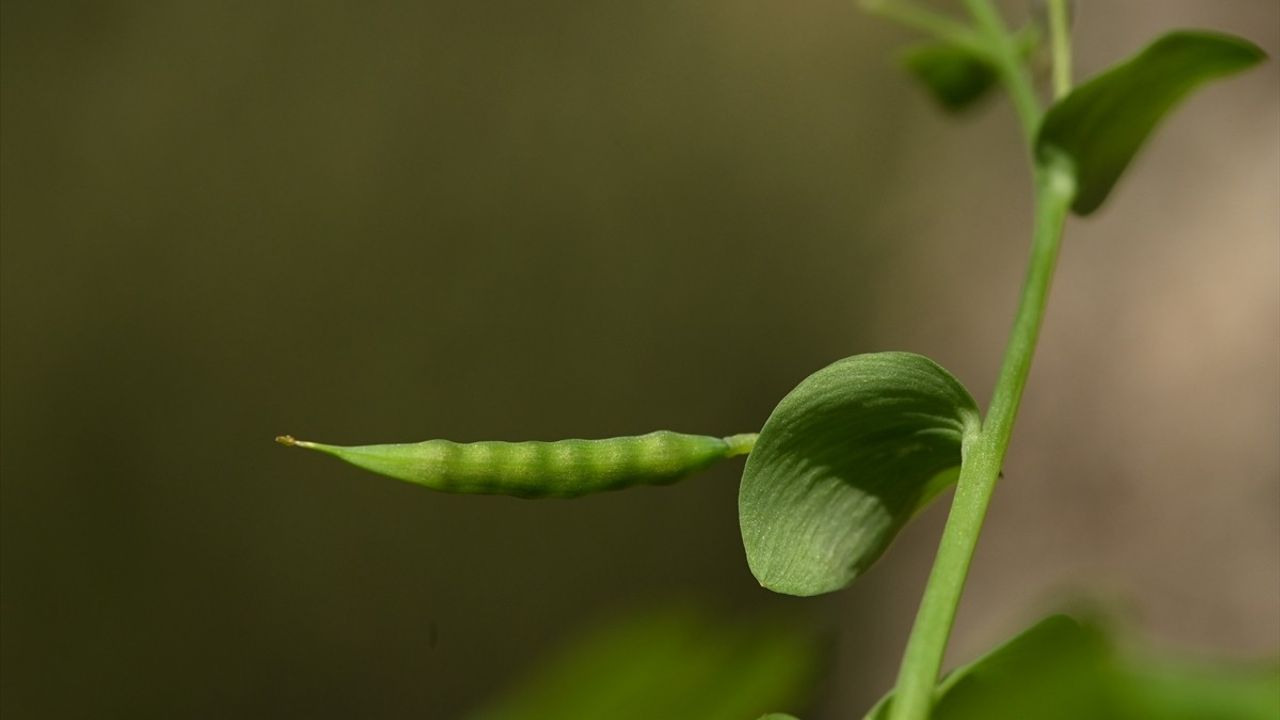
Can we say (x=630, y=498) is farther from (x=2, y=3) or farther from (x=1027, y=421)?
(x=2, y=3)

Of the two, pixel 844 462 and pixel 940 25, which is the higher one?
pixel 940 25

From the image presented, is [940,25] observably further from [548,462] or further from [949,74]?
[548,462]

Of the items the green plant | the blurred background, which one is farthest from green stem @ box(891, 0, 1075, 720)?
the blurred background

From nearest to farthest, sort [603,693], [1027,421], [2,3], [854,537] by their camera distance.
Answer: [603,693]
[854,537]
[2,3]
[1027,421]

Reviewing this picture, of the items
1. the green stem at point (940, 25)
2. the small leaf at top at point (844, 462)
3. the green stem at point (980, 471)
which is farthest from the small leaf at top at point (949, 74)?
the small leaf at top at point (844, 462)

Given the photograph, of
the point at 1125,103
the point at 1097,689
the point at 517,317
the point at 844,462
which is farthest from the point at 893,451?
the point at 517,317

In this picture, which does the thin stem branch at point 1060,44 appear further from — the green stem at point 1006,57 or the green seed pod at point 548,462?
the green seed pod at point 548,462

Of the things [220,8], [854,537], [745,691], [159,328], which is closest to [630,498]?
[159,328]
